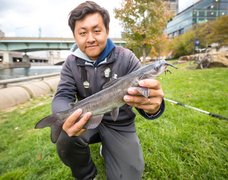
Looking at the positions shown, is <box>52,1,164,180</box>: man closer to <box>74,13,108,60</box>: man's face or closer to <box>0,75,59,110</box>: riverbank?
<box>74,13,108,60</box>: man's face

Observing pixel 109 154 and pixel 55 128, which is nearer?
pixel 55 128

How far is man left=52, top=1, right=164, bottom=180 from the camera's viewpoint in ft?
8.74

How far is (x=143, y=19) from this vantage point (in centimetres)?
2380

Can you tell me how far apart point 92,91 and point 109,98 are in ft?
3.29

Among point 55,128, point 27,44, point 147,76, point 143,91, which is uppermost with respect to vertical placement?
point 27,44

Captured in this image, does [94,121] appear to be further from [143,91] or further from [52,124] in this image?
[143,91]

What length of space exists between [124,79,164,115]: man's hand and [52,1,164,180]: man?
69mm

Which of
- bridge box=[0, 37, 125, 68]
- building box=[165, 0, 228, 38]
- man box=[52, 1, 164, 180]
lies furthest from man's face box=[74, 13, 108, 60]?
building box=[165, 0, 228, 38]

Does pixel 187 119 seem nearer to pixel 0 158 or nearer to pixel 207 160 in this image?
pixel 207 160

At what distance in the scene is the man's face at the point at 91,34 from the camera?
281 centimetres

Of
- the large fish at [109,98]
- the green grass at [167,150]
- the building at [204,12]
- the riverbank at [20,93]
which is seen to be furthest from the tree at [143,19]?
the building at [204,12]

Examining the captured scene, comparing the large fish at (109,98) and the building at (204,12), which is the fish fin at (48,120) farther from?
the building at (204,12)

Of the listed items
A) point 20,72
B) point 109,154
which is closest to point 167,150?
point 109,154

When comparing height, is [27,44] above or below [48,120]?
above
